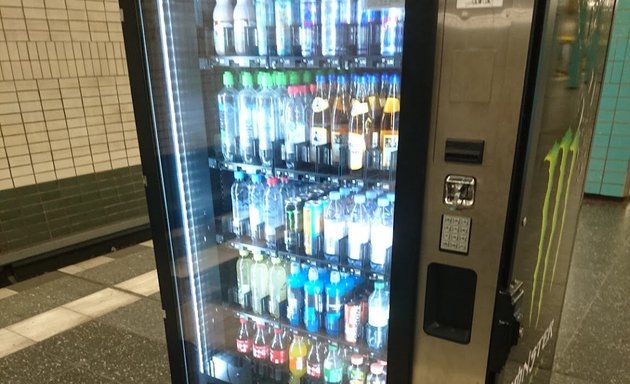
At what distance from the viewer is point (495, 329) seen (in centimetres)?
122

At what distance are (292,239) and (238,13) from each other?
3.01 feet

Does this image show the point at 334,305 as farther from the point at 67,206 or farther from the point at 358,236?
the point at 67,206

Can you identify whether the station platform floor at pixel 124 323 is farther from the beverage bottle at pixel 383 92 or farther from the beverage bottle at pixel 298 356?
the beverage bottle at pixel 383 92

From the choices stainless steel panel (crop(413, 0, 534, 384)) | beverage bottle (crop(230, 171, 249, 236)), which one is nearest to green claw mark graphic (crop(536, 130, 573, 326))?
stainless steel panel (crop(413, 0, 534, 384))

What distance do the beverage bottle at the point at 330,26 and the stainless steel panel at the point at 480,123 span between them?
647 mm

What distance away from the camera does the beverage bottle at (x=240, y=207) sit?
208 cm

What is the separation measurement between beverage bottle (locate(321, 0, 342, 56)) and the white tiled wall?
2.80 meters

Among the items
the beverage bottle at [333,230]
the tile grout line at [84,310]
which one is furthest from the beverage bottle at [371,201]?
the tile grout line at [84,310]

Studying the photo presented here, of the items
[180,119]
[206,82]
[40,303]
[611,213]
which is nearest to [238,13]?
[206,82]

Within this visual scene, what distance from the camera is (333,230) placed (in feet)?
5.91

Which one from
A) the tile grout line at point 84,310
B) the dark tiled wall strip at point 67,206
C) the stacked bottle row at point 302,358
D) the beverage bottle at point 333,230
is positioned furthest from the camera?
the dark tiled wall strip at point 67,206

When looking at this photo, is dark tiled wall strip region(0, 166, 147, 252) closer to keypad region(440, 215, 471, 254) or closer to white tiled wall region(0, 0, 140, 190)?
white tiled wall region(0, 0, 140, 190)

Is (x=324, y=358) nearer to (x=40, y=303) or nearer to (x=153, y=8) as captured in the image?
(x=153, y=8)

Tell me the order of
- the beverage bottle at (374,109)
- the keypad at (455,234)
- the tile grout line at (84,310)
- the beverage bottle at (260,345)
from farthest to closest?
the tile grout line at (84,310), the beverage bottle at (260,345), the beverage bottle at (374,109), the keypad at (455,234)
